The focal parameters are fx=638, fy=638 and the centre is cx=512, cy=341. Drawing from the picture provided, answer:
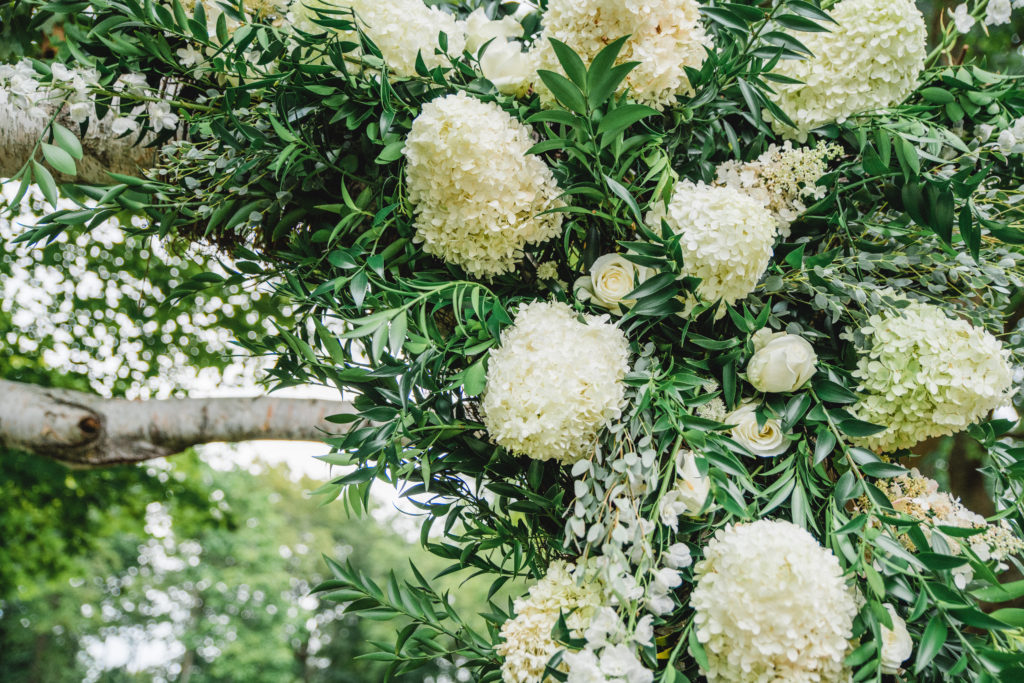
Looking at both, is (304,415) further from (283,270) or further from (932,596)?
(932,596)

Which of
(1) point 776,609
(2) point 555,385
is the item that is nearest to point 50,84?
(2) point 555,385

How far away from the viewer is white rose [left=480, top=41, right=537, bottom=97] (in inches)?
38.7

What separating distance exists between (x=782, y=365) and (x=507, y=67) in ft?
1.98

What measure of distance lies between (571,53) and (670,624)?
742mm

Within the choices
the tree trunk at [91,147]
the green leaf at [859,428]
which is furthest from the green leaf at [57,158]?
the green leaf at [859,428]

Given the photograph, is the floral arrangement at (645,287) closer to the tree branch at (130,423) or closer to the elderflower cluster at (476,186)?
the elderflower cluster at (476,186)

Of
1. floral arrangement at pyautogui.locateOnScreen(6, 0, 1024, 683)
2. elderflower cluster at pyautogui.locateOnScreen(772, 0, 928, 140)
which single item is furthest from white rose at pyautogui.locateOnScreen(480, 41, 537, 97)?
elderflower cluster at pyautogui.locateOnScreen(772, 0, 928, 140)

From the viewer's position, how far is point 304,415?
2.15m

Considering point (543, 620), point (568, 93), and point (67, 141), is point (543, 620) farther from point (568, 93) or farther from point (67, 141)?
point (67, 141)

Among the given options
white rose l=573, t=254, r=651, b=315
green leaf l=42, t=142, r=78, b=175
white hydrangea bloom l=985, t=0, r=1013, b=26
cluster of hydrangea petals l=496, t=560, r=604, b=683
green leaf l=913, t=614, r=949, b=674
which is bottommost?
cluster of hydrangea petals l=496, t=560, r=604, b=683

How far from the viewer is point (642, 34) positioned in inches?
35.0

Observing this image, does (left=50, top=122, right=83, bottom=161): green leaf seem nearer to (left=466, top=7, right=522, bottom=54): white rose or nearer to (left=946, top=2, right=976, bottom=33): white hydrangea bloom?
(left=466, top=7, right=522, bottom=54): white rose

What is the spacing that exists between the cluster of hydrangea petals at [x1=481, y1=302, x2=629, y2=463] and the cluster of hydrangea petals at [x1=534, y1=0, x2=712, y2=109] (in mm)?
353

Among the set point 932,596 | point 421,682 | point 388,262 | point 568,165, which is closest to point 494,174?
point 568,165
